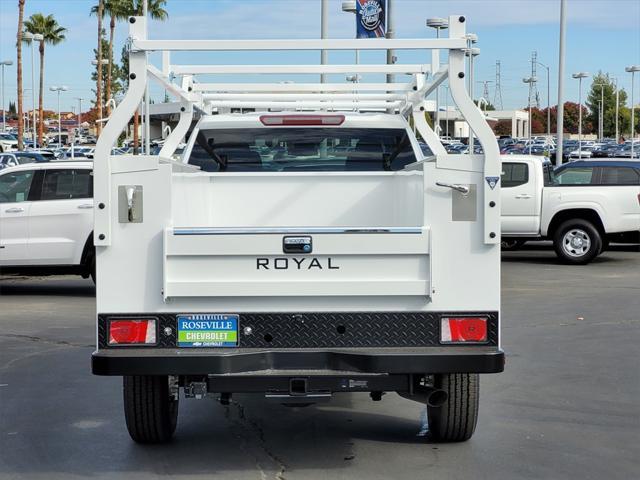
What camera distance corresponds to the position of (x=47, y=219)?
15.9m

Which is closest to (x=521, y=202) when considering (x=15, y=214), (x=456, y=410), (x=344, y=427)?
(x=15, y=214)

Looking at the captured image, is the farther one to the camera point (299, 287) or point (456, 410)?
point (456, 410)

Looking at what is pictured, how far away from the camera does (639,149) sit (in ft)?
251

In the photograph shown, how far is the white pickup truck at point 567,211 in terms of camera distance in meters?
20.6

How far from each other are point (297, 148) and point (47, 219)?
732cm

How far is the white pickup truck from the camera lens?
67.7ft

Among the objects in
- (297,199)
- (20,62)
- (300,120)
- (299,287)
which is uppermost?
(20,62)

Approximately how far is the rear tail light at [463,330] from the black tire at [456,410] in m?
0.40

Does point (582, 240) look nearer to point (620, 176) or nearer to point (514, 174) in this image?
point (620, 176)

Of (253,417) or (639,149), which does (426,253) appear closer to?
(253,417)

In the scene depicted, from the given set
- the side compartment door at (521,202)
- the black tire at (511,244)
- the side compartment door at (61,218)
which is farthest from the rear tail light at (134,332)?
the black tire at (511,244)

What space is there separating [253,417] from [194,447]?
3.22 feet

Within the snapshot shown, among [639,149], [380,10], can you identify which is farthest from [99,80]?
[380,10]

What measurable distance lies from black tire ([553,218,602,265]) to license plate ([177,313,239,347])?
15140mm
